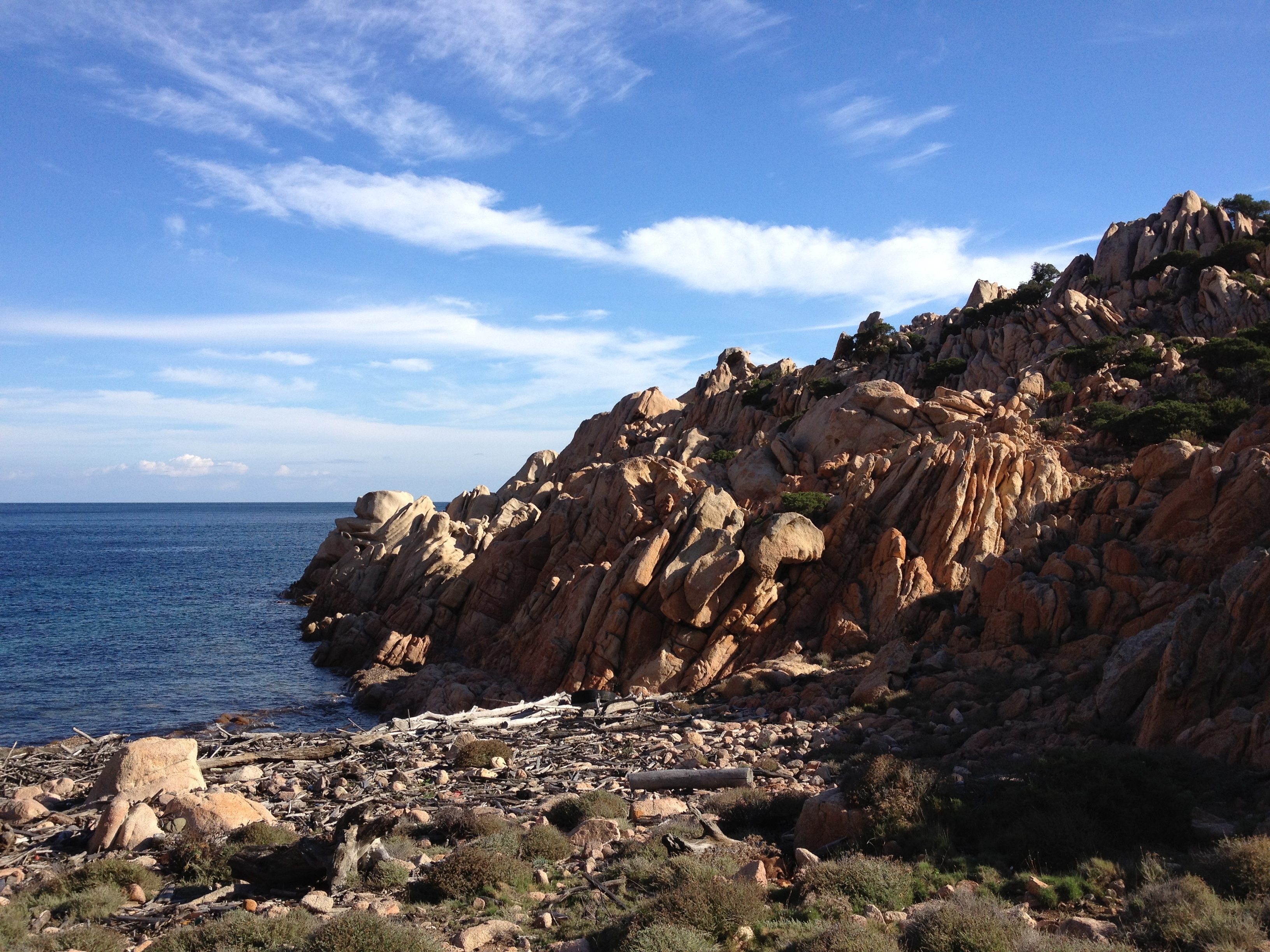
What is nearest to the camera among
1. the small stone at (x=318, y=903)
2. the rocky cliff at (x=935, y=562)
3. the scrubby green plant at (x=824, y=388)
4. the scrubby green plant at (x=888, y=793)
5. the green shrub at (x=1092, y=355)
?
the small stone at (x=318, y=903)

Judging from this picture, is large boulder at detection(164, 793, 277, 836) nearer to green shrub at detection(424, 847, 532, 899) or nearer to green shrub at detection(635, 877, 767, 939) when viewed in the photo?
green shrub at detection(424, 847, 532, 899)

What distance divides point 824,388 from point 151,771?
170ft

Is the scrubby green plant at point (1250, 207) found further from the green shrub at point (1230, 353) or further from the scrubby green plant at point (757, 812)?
the scrubby green plant at point (757, 812)

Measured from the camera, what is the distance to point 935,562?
90.8ft

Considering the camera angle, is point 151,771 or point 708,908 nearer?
point 708,908

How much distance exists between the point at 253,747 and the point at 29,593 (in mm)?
64457

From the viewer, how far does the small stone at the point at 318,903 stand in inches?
400

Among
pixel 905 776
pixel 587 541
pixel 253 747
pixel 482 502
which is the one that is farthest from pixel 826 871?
pixel 482 502

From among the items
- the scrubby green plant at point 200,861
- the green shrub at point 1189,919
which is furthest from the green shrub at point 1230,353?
the scrubby green plant at point 200,861

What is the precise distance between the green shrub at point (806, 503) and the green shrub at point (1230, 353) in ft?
92.1

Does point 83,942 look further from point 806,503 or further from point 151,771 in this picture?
point 806,503

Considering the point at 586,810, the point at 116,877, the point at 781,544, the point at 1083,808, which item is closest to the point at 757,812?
the point at 586,810

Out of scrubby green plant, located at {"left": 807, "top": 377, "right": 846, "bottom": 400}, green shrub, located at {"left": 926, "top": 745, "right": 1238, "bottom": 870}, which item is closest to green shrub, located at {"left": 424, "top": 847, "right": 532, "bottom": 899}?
green shrub, located at {"left": 926, "top": 745, "right": 1238, "bottom": 870}

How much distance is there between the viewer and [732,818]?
13414 mm
